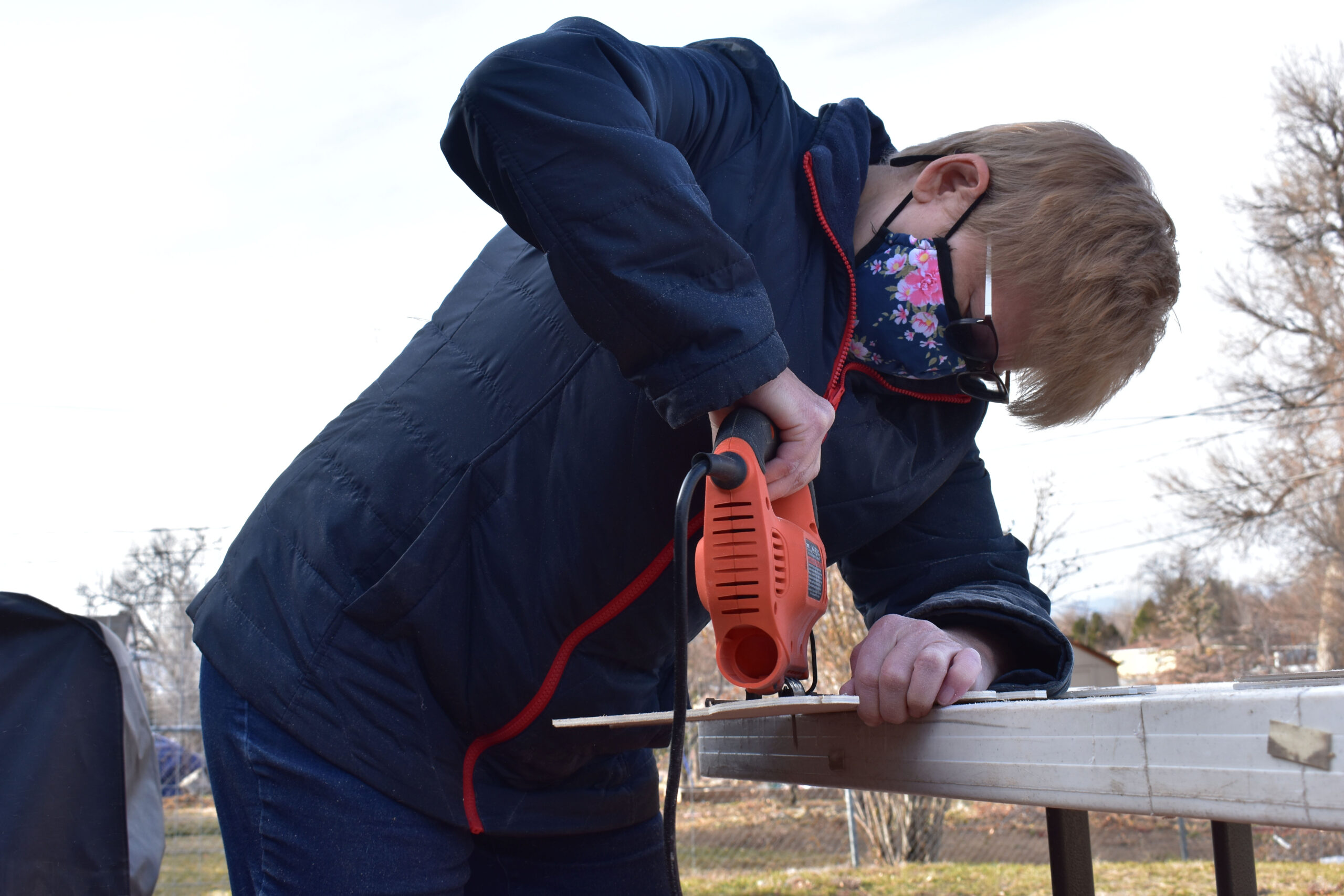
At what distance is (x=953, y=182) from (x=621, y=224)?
699 mm

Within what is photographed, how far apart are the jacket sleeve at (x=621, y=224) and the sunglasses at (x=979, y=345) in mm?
502

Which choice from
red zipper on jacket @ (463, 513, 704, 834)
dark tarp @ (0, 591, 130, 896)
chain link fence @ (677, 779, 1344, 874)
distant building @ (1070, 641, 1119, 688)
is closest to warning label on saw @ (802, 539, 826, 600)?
red zipper on jacket @ (463, 513, 704, 834)

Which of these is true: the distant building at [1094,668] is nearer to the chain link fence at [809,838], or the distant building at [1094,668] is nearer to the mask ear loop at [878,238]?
the chain link fence at [809,838]

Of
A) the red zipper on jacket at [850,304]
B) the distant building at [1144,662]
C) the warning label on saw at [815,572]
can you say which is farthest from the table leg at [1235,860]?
the distant building at [1144,662]

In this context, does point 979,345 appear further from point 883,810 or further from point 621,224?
point 883,810

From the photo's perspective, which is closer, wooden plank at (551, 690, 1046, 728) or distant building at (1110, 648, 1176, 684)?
wooden plank at (551, 690, 1046, 728)

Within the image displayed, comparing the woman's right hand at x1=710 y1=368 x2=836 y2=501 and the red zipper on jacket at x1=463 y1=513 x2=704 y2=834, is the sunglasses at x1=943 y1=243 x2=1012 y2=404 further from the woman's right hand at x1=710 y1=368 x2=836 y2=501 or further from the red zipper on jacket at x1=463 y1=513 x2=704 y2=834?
the red zipper on jacket at x1=463 y1=513 x2=704 y2=834

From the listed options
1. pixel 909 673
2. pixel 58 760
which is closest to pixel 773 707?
pixel 909 673

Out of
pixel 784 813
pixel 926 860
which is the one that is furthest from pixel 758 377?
pixel 784 813

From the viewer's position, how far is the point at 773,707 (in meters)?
1.00

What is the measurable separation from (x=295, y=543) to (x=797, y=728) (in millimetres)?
710

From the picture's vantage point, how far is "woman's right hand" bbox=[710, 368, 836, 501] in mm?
1137

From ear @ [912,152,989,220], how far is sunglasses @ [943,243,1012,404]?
3.3 inches

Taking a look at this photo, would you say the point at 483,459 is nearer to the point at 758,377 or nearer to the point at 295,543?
the point at 295,543
